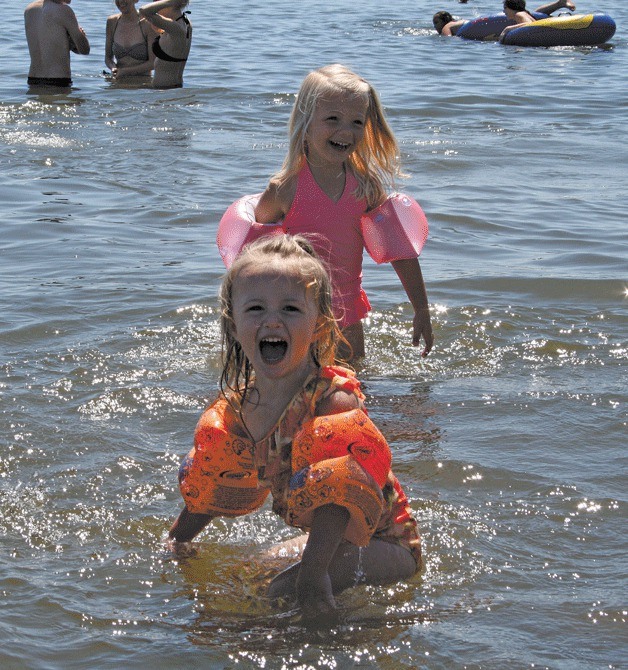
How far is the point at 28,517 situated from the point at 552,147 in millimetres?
8277

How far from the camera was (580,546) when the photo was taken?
3.85 m

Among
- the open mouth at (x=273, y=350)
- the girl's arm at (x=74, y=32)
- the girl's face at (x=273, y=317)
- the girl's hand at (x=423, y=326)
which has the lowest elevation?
the girl's hand at (x=423, y=326)

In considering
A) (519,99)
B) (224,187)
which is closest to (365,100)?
(224,187)

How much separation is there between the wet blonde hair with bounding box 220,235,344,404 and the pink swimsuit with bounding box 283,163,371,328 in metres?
1.71

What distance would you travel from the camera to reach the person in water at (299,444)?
313cm

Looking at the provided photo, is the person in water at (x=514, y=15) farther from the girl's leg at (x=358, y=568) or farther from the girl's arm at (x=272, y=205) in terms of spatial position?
the girl's leg at (x=358, y=568)

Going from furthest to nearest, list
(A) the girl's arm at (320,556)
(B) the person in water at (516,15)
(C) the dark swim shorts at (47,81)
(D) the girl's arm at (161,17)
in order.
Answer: (B) the person in water at (516,15)
(C) the dark swim shorts at (47,81)
(D) the girl's arm at (161,17)
(A) the girl's arm at (320,556)

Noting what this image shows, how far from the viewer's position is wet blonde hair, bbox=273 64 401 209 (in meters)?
5.03

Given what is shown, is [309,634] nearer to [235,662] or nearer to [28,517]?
[235,662]

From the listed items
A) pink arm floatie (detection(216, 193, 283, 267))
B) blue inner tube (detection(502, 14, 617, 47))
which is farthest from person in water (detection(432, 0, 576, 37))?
pink arm floatie (detection(216, 193, 283, 267))

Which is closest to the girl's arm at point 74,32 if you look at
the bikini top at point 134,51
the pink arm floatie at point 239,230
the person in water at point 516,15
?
the bikini top at point 134,51

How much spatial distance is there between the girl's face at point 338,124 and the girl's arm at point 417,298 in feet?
2.14

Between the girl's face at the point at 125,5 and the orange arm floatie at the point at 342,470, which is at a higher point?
the girl's face at the point at 125,5

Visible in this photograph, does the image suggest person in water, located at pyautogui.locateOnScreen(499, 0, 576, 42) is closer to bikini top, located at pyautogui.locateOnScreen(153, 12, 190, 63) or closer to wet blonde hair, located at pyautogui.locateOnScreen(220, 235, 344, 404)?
bikini top, located at pyautogui.locateOnScreen(153, 12, 190, 63)
